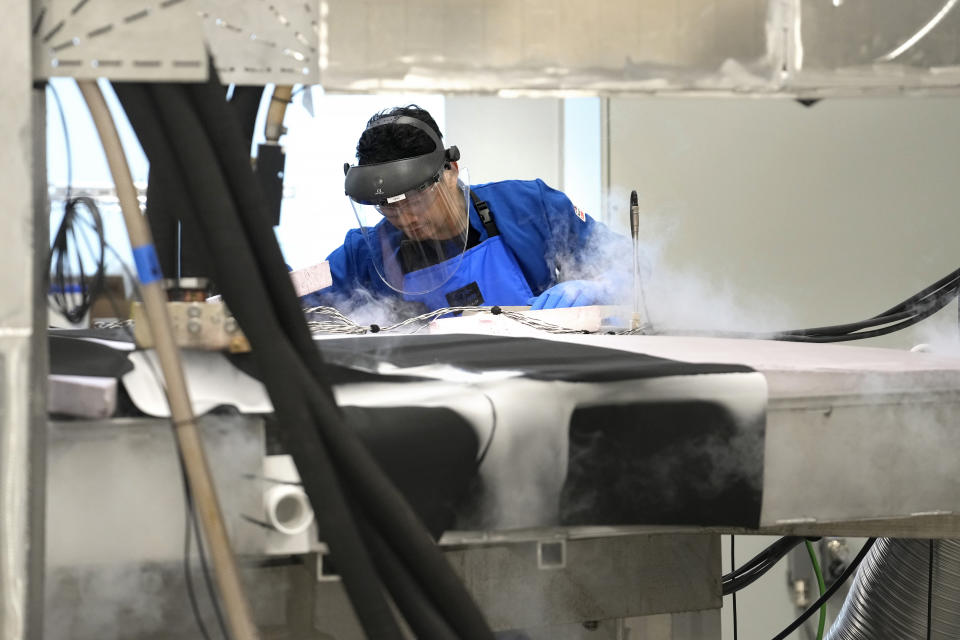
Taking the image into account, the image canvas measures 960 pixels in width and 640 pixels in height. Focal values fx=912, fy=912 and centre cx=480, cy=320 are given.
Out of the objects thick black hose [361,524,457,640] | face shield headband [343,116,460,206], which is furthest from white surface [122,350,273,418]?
face shield headband [343,116,460,206]

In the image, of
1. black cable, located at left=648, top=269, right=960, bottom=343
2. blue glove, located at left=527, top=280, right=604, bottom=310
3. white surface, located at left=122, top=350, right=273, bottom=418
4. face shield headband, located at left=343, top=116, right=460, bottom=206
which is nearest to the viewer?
white surface, located at left=122, top=350, right=273, bottom=418

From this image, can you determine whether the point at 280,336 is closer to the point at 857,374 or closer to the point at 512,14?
the point at 512,14

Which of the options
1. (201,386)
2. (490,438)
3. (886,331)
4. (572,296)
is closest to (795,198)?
(572,296)

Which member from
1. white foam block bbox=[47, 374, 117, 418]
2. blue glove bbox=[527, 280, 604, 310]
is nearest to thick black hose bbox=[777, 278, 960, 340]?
blue glove bbox=[527, 280, 604, 310]

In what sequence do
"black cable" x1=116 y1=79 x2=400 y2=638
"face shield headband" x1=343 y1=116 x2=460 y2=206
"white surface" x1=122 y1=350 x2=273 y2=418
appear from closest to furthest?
"black cable" x1=116 y1=79 x2=400 y2=638
"white surface" x1=122 y1=350 x2=273 y2=418
"face shield headband" x1=343 y1=116 x2=460 y2=206

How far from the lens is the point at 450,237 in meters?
2.30

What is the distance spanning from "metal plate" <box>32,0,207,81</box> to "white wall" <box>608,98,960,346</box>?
1.66 metres

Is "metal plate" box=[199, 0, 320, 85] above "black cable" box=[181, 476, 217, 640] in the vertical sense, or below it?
above

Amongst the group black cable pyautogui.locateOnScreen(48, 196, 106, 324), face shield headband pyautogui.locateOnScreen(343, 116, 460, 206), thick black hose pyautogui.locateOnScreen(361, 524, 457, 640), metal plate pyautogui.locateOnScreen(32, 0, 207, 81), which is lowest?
thick black hose pyautogui.locateOnScreen(361, 524, 457, 640)

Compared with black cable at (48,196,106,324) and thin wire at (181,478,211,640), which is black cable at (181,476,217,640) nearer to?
thin wire at (181,478,211,640)

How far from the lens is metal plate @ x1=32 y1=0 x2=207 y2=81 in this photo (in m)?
0.60

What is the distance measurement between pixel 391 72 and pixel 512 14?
0.33 ft

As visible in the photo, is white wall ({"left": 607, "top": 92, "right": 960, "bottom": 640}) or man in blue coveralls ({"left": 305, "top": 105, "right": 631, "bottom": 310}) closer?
man in blue coveralls ({"left": 305, "top": 105, "right": 631, "bottom": 310})

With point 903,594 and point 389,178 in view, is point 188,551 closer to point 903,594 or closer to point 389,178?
point 903,594
